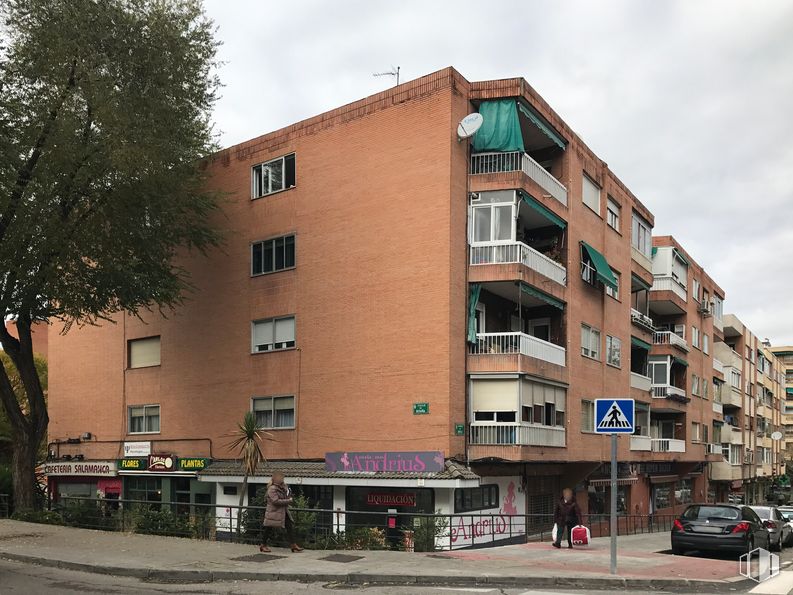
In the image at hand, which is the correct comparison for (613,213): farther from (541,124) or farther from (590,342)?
(541,124)

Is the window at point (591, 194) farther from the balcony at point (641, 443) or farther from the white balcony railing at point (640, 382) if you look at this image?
the balcony at point (641, 443)

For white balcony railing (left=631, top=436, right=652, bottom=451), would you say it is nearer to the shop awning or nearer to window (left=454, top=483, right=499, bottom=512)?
the shop awning

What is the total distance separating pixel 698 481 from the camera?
5066 centimetres

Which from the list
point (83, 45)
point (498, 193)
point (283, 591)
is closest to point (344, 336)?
point (498, 193)

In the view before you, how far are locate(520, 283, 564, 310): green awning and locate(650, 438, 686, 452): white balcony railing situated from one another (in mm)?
13878

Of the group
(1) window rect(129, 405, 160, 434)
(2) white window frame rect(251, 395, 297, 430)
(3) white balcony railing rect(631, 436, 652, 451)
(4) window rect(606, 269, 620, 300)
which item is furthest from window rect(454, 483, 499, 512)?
(1) window rect(129, 405, 160, 434)

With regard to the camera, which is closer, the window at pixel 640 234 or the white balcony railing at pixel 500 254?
the white balcony railing at pixel 500 254

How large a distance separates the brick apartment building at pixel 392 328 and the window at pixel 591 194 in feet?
0.56

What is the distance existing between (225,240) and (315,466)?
28.8 feet

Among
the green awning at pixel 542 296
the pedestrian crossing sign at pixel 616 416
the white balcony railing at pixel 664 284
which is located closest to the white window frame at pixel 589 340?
the green awning at pixel 542 296

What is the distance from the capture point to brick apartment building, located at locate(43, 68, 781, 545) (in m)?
22.9

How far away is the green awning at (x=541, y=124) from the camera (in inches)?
960

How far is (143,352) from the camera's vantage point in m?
31.3

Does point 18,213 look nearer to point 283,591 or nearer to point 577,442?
point 283,591
